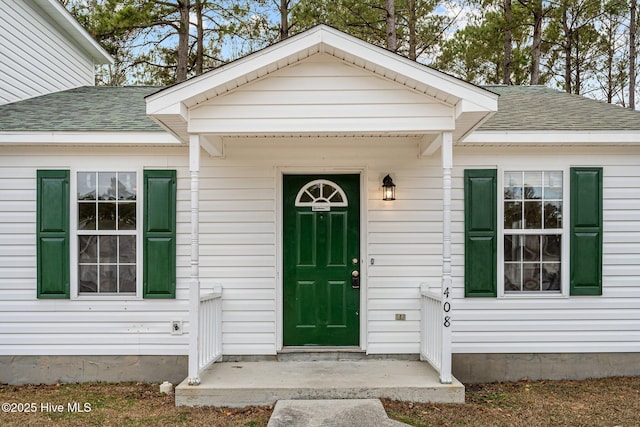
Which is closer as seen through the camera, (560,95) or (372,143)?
(372,143)

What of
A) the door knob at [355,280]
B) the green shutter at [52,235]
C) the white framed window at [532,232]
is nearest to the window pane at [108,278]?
the green shutter at [52,235]

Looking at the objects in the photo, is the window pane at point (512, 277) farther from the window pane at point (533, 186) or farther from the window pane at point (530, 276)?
the window pane at point (533, 186)

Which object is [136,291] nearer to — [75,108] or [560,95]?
[75,108]

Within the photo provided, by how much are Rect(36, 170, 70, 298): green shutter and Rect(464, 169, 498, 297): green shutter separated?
445 cm

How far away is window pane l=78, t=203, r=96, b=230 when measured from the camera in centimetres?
548

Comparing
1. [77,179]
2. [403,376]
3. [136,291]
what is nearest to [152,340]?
[136,291]

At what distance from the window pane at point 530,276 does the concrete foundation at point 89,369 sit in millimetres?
3933

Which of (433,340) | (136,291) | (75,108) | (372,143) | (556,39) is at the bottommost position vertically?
(433,340)

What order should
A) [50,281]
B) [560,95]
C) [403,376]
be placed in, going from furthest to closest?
[560,95]
[50,281]
[403,376]

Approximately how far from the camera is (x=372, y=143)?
18.1 ft

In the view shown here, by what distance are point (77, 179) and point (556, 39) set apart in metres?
12.6

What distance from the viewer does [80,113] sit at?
592 centimetres

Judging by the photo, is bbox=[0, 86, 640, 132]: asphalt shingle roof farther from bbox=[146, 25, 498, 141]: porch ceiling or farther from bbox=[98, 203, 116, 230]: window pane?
bbox=[146, 25, 498, 141]: porch ceiling

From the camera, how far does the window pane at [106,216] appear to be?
5.48 meters
